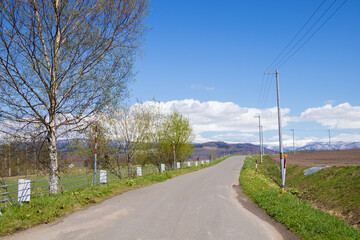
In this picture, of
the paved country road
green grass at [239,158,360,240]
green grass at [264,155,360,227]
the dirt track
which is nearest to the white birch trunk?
the paved country road

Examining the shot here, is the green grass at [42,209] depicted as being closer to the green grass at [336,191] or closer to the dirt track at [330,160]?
the green grass at [336,191]

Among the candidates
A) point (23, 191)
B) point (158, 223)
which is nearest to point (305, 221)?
point (158, 223)

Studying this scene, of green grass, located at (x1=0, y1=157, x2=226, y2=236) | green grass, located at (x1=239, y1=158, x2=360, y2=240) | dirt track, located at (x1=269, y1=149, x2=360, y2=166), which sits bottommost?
dirt track, located at (x1=269, y1=149, x2=360, y2=166)

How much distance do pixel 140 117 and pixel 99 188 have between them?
13454mm

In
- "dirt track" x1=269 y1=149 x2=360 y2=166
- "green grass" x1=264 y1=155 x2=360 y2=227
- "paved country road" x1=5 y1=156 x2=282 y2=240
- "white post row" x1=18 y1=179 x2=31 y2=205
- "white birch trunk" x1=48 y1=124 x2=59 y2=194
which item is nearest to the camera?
"paved country road" x1=5 y1=156 x2=282 y2=240

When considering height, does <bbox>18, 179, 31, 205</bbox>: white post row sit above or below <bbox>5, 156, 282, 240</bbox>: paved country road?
above

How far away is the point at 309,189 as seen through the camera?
18.0m

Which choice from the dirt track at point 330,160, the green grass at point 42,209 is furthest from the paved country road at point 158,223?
the dirt track at point 330,160

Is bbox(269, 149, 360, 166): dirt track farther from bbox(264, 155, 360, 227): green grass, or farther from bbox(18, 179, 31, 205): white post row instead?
bbox(18, 179, 31, 205): white post row

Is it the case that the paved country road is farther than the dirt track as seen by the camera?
No

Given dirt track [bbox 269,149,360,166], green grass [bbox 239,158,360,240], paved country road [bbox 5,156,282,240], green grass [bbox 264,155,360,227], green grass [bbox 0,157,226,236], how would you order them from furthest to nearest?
dirt track [bbox 269,149,360,166]
green grass [bbox 264,155,360,227]
green grass [bbox 0,157,226,236]
green grass [bbox 239,158,360,240]
paved country road [bbox 5,156,282,240]

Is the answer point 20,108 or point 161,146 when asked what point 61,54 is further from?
point 161,146

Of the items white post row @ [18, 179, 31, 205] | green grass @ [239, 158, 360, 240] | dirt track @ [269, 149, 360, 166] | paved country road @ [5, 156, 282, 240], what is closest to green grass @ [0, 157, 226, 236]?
white post row @ [18, 179, 31, 205]

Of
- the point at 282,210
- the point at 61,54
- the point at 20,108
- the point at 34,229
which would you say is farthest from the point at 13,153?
the point at 282,210
